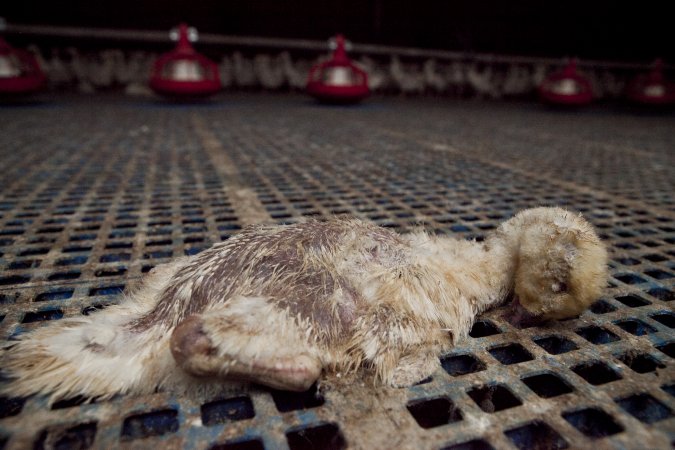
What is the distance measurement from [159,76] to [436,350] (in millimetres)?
6724

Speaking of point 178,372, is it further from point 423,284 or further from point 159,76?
point 159,76

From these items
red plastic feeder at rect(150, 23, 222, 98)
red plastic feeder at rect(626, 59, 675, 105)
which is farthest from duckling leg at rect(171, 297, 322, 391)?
red plastic feeder at rect(626, 59, 675, 105)

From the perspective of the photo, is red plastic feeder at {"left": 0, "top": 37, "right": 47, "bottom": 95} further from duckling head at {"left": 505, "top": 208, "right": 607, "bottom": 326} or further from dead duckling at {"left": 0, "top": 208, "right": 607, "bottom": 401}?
duckling head at {"left": 505, "top": 208, "right": 607, "bottom": 326}

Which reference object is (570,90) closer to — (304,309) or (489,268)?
(489,268)

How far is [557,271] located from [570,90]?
8177 mm

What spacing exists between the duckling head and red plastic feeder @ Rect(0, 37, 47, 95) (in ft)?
22.3

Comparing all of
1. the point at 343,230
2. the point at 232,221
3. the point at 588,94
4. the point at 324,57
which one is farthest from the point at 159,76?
the point at 588,94

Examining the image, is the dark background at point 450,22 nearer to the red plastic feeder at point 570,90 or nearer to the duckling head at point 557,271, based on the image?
the red plastic feeder at point 570,90

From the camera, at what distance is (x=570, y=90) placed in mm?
8305

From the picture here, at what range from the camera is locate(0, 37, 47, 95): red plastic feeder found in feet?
19.5

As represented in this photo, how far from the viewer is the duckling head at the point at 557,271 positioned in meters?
1.35

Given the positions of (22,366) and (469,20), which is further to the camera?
(469,20)

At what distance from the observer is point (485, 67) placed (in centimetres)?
1108

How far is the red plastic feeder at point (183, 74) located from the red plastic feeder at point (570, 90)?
5984mm
